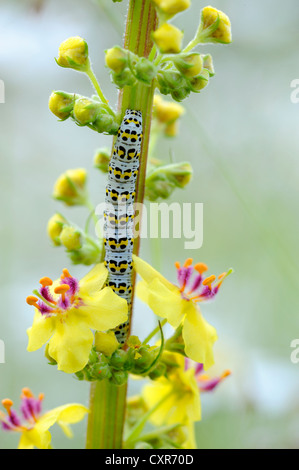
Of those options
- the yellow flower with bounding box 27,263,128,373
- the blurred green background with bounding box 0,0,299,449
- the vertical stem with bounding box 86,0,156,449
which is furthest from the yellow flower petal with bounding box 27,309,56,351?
the blurred green background with bounding box 0,0,299,449

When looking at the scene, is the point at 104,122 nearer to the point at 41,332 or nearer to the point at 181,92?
the point at 181,92

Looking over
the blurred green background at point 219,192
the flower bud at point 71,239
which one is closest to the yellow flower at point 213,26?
the flower bud at point 71,239

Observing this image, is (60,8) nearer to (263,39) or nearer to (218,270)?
(263,39)

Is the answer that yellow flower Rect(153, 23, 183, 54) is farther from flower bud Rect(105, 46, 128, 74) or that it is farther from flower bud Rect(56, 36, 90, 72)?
flower bud Rect(56, 36, 90, 72)

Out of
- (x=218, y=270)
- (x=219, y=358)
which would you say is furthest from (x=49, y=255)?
(x=219, y=358)

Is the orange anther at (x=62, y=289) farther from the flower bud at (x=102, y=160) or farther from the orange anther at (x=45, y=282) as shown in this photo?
the flower bud at (x=102, y=160)
